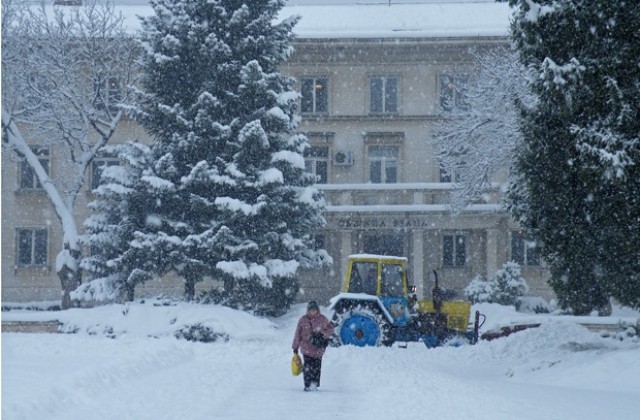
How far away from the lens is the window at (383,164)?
3994cm

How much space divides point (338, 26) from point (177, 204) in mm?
16986

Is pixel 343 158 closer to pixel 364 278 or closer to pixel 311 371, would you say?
pixel 364 278

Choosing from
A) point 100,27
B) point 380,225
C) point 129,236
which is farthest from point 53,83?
point 380,225

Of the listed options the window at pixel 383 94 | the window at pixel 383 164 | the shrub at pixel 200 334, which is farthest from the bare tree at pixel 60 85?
the window at pixel 383 164

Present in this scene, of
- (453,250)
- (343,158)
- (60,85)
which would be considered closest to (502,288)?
(453,250)

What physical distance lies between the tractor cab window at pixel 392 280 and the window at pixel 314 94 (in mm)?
19008

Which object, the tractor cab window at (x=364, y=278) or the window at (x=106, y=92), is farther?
the window at (x=106, y=92)

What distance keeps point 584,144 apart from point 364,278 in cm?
930

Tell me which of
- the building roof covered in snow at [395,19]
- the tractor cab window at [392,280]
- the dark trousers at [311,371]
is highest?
the building roof covered in snow at [395,19]

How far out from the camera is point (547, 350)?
19.0m

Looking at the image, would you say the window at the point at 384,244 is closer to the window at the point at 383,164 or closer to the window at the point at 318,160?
the window at the point at 383,164

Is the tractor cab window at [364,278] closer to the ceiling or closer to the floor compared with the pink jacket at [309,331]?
closer to the ceiling

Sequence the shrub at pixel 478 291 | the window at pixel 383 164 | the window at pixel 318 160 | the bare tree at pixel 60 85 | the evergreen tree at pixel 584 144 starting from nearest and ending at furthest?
the evergreen tree at pixel 584 144, the bare tree at pixel 60 85, the shrub at pixel 478 291, the window at pixel 383 164, the window at pixel 318 160

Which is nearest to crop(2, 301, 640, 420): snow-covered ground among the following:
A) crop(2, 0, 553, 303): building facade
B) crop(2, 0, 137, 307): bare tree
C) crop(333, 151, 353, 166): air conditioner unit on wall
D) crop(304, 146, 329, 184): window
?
crop(2, 0, 137, 307): bare tree
